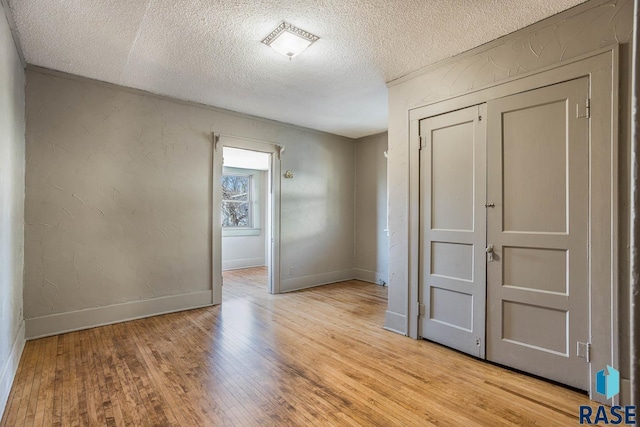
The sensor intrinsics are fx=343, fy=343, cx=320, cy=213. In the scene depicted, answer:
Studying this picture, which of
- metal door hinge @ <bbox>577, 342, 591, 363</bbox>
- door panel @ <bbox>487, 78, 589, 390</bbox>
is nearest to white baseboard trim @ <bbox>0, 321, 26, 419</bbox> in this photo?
door panel @ <bbox>487, 78, 589, 390</bbox>

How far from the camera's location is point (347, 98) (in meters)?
4.14

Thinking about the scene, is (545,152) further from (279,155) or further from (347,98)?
(279,155)

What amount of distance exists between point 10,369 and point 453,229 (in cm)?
357

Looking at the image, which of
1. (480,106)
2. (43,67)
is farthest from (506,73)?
(43,67)

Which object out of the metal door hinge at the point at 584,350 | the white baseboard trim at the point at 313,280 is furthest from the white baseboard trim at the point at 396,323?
the white baseboard trim at the point at 313,280

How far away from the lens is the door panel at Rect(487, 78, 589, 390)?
93.0 inches

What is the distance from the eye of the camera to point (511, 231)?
8.80 feet

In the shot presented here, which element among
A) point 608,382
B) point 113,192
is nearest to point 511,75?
point 608,382

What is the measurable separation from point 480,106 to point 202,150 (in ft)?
→ 10.6

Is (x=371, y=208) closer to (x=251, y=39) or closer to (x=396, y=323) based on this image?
(x=396, y=323)

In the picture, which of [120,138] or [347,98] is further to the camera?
[347,98]

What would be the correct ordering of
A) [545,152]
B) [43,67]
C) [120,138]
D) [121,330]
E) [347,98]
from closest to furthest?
1. [545,152]
2. [43,67]
3. [121,330]
4. [120,138]
5. [347,98]

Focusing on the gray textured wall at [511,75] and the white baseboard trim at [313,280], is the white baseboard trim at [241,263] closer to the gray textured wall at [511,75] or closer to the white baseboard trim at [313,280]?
the white baseboard trim at [313,280]

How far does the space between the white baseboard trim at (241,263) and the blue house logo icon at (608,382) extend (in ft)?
21.1
